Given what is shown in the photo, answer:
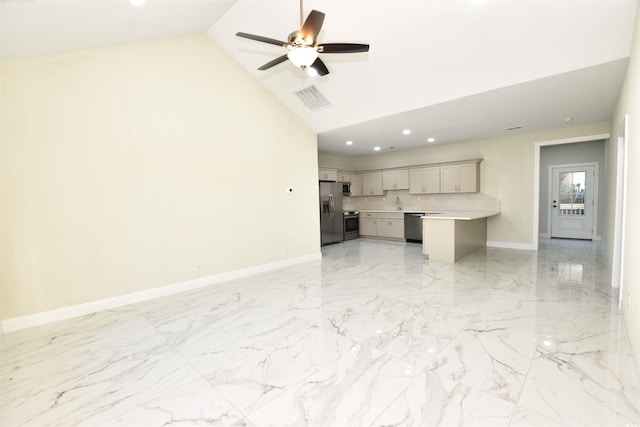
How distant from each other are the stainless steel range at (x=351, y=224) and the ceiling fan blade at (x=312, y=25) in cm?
594

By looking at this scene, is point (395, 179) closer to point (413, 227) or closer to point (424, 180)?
point (424, 180)

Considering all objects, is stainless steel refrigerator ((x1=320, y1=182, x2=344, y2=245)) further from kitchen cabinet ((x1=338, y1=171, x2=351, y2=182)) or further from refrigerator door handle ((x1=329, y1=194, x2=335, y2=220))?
kitchen cabinet ((x1=338, y1=171, x2=351, y2=182))

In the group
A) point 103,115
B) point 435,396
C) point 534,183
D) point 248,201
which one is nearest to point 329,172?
point 248,201

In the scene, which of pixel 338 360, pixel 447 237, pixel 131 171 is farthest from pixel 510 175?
pixel 131 171

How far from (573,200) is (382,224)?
17.0ft

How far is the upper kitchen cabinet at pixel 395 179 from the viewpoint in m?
7.99

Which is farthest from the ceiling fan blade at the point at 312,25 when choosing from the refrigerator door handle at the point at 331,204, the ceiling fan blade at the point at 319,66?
the refrigerator door handle at the point at 331,204

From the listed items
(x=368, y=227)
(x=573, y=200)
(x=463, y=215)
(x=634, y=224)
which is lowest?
(x=368, y=227)

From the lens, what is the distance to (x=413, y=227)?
7480 mm

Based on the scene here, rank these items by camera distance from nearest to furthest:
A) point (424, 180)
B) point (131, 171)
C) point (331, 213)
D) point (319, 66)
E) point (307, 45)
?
point (307, 45), point (319, 66), point (131, 171), point (424, 180), point (331, 213)

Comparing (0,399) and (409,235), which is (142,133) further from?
(409,235)

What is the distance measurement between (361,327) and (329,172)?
5.59m

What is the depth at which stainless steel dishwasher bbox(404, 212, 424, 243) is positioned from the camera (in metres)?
7.37

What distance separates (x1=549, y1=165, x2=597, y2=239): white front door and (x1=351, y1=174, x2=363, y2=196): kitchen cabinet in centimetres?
536
